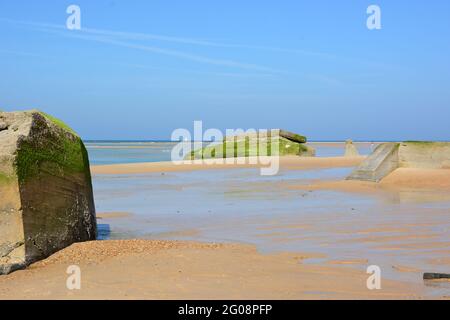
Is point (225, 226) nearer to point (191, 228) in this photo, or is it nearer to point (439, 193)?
point (191, 228)

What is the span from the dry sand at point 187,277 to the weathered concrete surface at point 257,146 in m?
23.5

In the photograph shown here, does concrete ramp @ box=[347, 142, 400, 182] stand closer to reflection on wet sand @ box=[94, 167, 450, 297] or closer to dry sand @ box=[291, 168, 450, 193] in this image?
dry sand @ box=[291, 168, 450, 193]

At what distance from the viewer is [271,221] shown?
8812 mm

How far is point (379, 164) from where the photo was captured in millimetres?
14484

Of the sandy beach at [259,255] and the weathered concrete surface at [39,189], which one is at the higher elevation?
the weathered concrete surface at [39,189]

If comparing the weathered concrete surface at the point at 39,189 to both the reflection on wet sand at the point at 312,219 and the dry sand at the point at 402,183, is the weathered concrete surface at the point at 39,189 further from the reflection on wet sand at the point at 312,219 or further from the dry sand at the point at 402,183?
the dry sand at the point at 402,183

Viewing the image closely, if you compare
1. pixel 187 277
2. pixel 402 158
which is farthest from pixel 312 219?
pixel 402 158

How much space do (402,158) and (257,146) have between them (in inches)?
603

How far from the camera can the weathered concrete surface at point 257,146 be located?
3014 cm

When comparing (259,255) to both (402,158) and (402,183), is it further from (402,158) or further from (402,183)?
(402,158)

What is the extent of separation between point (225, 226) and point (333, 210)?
2140 mm

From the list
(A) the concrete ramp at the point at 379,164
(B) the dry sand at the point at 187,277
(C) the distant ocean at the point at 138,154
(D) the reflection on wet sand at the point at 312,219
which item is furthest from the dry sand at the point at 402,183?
(C) the distant ocean at the point at 138,154

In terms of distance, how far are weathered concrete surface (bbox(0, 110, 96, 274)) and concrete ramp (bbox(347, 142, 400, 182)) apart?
854cm
